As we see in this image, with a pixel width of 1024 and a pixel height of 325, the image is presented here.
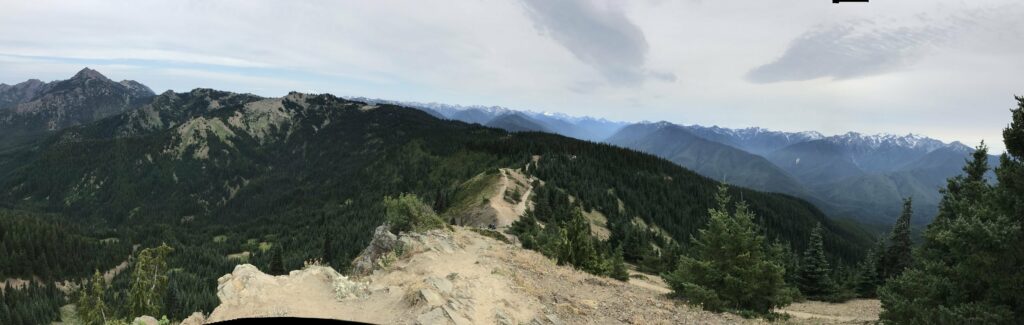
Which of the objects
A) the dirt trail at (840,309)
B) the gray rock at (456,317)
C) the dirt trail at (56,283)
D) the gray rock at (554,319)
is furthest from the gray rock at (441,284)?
the dirt trail at (56,283)

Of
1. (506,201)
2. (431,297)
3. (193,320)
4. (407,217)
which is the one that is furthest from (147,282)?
(506,201)

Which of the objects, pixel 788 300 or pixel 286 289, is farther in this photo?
pixel 788 300

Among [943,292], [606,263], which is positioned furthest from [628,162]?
[943,292]

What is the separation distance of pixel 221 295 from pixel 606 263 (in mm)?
31767

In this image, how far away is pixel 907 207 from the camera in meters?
60.6

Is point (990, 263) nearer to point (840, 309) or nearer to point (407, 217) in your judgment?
point (840, 309)

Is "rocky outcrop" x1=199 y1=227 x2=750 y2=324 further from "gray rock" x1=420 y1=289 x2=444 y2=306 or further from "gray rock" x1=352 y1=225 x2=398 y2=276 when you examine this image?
"gray rock" x1=352 y1=225 x2=398 y2=276

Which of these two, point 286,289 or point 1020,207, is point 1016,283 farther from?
point 286,289

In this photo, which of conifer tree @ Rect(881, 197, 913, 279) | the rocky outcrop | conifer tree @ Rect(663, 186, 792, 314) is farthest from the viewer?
conifer tree @ Rect(881, 197, 913, 279)

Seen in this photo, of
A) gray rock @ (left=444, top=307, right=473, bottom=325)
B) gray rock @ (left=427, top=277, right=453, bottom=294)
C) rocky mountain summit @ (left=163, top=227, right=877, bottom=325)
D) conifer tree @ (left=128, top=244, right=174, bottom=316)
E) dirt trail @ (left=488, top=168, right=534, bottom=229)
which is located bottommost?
conifer tree @ (left=128, top=244, right=174, bottom=316)

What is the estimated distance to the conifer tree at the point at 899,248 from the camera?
6041 centimetres

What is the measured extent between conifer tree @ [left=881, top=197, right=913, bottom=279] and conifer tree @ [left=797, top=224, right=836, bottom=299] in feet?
27.7

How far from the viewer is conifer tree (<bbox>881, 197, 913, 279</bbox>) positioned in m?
60.4

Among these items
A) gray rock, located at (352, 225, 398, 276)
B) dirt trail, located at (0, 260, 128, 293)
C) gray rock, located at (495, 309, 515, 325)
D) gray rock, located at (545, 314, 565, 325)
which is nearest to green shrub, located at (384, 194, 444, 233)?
gray rock, located at (352, 225, 398, 276)
